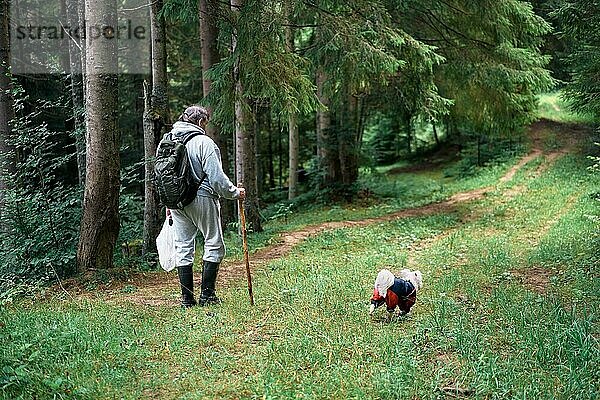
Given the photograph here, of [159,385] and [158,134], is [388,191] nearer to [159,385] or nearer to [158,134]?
[158,134]

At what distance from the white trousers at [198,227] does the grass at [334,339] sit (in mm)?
555

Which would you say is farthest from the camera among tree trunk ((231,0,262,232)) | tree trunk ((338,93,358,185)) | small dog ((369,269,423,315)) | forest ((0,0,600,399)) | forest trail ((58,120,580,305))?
tree trunk ((338,93,358,185))

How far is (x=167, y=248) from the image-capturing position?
6.55 metres

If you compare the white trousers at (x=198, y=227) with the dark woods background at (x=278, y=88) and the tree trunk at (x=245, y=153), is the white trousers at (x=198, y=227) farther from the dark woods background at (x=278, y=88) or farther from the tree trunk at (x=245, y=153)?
the tree trunk at (x=245, y=153)

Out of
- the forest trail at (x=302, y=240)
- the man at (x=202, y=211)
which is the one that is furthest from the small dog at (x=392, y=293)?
the forest trail at (x=302, y=240)

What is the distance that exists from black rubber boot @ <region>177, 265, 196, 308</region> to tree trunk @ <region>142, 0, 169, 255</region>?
9.21 feet

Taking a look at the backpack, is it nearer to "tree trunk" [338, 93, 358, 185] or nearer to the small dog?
the small dog

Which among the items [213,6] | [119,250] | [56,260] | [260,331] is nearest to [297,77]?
[213,6]

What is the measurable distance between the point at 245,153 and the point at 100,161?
412 centimetres

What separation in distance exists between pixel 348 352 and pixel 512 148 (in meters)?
19.1

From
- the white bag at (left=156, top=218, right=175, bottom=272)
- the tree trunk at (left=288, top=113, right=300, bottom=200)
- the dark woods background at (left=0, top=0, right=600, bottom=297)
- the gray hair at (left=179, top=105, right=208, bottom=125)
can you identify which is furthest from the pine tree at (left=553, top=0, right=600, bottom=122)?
the tree trunk at (left=288, top=113, right=300, bottom=200)

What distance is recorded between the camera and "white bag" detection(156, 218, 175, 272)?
6.49 meters

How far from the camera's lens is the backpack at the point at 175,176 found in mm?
6125

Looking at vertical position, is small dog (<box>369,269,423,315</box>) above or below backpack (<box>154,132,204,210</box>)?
below
